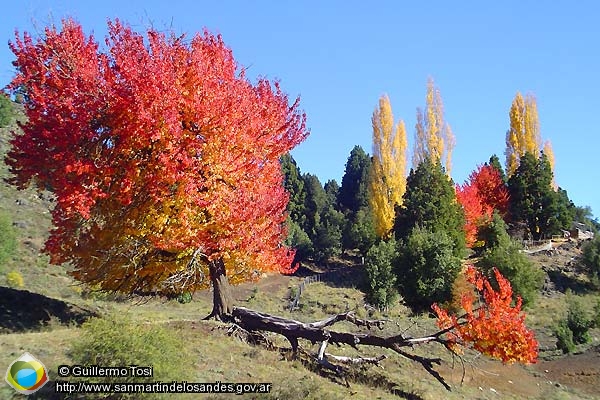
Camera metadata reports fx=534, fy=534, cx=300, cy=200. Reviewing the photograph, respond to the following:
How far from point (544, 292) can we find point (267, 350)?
3491 cm

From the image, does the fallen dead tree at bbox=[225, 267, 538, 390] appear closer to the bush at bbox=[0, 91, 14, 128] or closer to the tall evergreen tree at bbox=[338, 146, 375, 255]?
the bush at bbox=[0, 91, 14, 128]

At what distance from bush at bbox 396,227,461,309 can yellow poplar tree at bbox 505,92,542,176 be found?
3634 cm

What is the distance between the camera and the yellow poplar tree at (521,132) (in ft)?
217

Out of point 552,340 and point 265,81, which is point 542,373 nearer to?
point 552,340

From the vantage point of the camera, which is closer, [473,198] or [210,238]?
[210,238]

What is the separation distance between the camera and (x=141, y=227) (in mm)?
11875

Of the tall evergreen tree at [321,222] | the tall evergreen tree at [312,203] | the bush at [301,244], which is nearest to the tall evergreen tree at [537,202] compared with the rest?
the tall evergreen tree at [321,222]

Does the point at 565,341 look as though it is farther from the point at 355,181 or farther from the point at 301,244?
the point at 355,181

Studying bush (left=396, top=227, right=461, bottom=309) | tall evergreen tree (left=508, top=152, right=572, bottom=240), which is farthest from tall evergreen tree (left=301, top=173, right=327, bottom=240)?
bush (left=396, top=227, right=461, bottom=309)

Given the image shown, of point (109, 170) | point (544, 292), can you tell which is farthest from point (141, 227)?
point (544, 292)

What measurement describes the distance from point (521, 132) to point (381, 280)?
4010 centimetres

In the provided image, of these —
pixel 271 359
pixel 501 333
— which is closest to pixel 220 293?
pixel 271 359

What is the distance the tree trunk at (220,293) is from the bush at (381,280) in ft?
73.3

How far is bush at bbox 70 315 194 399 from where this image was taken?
7.78 metres
